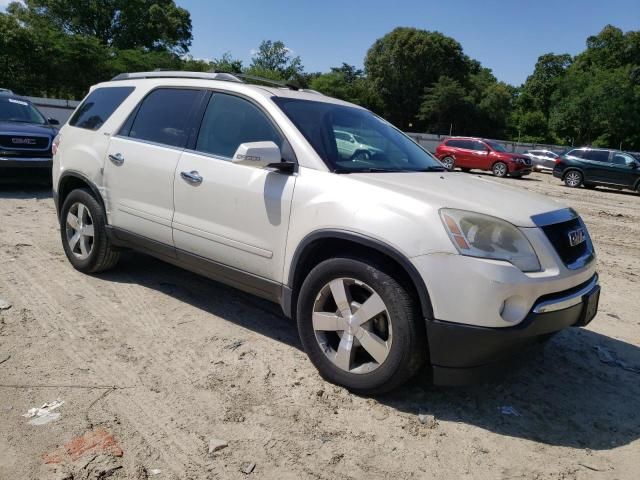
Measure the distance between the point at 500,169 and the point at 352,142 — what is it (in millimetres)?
21591

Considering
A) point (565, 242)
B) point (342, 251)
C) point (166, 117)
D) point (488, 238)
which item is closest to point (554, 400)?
point (565, 242)

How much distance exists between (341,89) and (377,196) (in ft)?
192

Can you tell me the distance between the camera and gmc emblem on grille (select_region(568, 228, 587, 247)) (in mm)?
3128

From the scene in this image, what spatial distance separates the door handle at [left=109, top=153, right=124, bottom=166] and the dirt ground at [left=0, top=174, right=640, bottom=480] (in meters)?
1.14

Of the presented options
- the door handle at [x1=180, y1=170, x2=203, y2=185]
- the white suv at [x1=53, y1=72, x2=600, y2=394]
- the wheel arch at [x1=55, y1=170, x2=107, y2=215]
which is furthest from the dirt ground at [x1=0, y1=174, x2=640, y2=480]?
the door handle at [x1=180, y1=170, x2=203, y2=185]

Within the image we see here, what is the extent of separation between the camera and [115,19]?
55125 mm

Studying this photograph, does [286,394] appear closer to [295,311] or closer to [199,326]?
[295,311]

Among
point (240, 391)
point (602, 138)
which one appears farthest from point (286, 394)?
point (602, 138)

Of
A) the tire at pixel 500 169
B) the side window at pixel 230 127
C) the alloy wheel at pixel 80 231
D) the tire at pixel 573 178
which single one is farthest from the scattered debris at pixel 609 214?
the alloy wheel at pixel 80 231

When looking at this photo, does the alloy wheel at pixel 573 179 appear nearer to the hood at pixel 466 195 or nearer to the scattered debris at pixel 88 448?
the hood at pixel 466 195

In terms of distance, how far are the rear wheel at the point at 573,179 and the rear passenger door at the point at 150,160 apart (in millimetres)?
20252

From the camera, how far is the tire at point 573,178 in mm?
20984

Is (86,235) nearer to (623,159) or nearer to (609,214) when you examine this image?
(609,214)

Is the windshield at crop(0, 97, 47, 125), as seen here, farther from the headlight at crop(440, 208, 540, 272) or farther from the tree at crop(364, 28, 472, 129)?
the tree at crop(364, 28, 472, 129)
